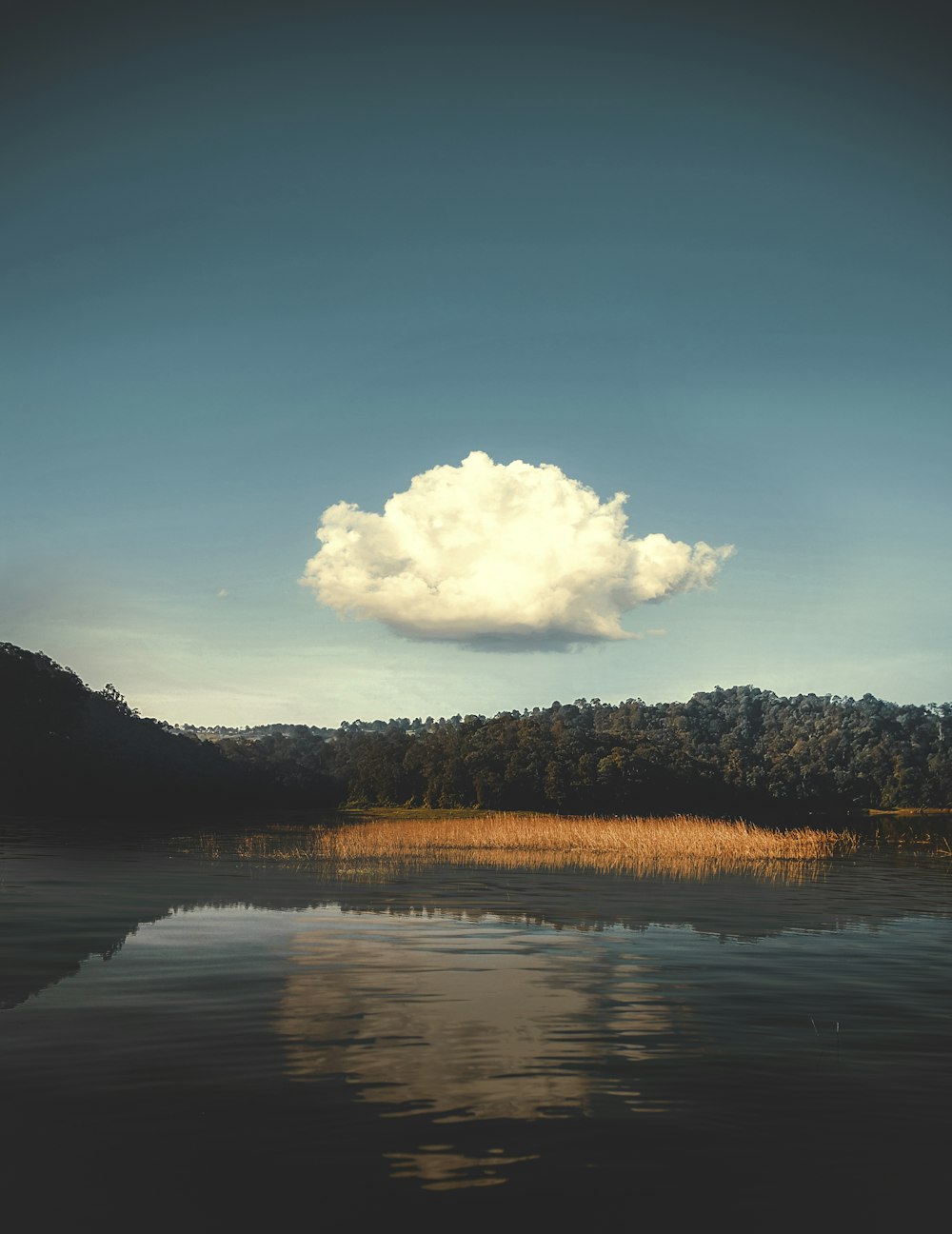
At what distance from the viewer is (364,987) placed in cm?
1936

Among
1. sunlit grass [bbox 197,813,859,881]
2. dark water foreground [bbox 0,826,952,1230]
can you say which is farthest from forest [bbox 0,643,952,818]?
dark water foreground [bbox 0,826,952,1230]

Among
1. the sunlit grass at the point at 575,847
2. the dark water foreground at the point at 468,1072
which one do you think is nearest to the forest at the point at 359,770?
the sunlit grass at the point at 575,847

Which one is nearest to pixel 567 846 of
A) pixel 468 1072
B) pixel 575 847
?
pixel 575 847

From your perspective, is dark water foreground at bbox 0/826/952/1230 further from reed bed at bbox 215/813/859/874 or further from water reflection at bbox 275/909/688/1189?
reed bed at bbox 215/813/859/874

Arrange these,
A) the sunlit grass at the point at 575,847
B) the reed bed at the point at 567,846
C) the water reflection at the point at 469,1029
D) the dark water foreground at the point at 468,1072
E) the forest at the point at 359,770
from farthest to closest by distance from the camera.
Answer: the forest at the point at 359,770 → the reed bed at the point at 567,846 → the sunlit grass at the point at 575,847 → the water reflection at the point at 469,1029 → the dark water foreground at the point at 468,1072

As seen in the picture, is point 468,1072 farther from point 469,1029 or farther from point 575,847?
point 575,847

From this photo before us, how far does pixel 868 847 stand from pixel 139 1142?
2597 inches

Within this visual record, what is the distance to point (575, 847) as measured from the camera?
58.9 m

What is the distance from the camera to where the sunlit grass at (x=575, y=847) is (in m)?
49.9

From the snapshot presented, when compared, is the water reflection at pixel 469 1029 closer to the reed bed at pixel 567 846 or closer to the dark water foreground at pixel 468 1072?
the dark water foreground at pixel 468 1072

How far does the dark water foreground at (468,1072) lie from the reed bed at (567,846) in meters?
22.6

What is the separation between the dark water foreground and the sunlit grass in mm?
20821

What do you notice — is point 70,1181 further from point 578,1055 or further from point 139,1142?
point 578,1055

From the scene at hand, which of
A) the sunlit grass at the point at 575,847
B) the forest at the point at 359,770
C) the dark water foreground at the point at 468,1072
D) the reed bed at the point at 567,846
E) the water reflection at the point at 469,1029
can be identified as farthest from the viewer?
the forest at the point at 359,770
